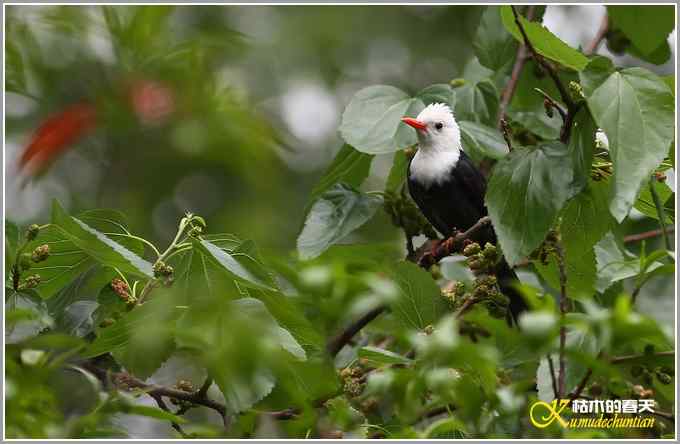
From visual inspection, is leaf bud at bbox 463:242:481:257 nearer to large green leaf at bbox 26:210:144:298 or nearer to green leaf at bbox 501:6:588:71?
green leaf at bbox 501:6:588:71

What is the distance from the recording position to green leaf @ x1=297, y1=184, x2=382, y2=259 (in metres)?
2.71

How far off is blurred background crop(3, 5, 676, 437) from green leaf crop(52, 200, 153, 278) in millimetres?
339

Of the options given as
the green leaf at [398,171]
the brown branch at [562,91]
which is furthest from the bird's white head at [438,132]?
the brown branch at [562,91]

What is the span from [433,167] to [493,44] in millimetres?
1035

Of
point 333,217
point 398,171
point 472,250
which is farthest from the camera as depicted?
point 398,171

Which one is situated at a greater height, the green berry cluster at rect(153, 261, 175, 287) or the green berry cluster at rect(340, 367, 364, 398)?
the green berry cluster at rect(153, 261, 175, 287)

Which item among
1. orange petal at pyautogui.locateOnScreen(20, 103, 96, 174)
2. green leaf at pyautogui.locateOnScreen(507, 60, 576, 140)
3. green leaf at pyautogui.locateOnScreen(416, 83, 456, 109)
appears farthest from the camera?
green leaf at pyautogui.locateOnScreen(507, 60, 576, 140)

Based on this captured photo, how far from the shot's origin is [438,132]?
13.5 ft

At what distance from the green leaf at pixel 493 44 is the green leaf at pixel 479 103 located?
3.7 inches

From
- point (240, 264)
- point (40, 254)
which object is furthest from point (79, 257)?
point (240, 264)

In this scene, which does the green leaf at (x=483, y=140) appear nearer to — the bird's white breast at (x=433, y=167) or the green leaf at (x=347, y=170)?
Answer: the green leaf at (x=347, y=170)

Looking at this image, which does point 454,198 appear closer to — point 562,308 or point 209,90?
point 209,90

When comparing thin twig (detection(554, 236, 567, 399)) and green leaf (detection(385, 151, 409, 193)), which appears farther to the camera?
green leaf (detection(385, 151, 409, 193))

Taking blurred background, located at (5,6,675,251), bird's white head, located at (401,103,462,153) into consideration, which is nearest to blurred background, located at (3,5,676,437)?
blurred background, located at (5,6,675,251)
